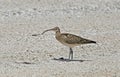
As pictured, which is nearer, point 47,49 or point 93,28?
point 47,49

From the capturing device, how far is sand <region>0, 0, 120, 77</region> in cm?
1465

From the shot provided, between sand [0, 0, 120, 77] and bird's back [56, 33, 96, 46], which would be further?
bird's back [56, 33, 96, 46]

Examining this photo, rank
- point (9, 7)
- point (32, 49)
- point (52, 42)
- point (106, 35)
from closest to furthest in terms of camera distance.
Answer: point (32, 49)
point (52, 42)
point (106, 35)
point (9, 7)

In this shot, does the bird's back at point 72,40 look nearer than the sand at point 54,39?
No

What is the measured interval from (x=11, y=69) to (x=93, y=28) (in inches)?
322

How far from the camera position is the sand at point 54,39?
14648 millimetres

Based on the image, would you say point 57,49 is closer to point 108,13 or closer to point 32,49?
point 32,49

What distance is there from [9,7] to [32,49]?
10.3m

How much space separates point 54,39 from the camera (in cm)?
1959

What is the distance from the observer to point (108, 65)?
49.7 ft

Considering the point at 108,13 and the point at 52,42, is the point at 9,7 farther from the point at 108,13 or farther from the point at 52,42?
the point at 52,42

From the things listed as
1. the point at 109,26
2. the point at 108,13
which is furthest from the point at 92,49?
the point at 108,13

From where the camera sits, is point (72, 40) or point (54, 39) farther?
point (54, 39)

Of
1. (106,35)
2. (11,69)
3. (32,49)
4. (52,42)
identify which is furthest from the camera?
(106,35)
